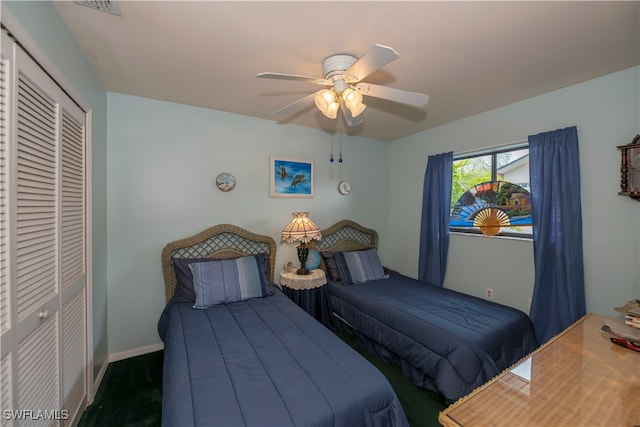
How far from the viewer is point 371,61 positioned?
1.32m

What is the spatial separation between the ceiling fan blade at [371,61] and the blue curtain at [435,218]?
2099 mm

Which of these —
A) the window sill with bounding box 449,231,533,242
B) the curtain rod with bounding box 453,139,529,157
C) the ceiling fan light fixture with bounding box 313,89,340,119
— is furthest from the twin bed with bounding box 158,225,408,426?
the curtain rod with bounding box 453,139,529,157

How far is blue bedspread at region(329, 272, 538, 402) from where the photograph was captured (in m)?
1.83

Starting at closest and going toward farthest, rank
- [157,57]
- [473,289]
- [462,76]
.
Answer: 1. [157,57]
2. [462,76]
3. [473,289]

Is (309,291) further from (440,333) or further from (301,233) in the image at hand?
(440,333)

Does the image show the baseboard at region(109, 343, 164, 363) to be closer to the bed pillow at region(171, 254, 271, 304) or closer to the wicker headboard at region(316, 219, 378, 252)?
the bed pillow at region(171, 254, 271, 304)

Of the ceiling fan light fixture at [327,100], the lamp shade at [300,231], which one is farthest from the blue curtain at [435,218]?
the ceiling fan light fixture at [327,100]

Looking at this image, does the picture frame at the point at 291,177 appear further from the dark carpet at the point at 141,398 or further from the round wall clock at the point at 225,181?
the dark carpet at the point at 141,398

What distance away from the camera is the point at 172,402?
1200mm

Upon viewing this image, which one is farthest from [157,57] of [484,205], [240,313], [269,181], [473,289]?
[473,289]

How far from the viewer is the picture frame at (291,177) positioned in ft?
10.3

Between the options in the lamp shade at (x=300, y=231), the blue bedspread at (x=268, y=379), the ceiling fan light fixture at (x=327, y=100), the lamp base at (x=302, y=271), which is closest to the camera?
the blue bedspread at (x=268, y=379)

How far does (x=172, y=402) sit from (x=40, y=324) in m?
0.76

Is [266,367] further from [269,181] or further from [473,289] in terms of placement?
[473,289]
